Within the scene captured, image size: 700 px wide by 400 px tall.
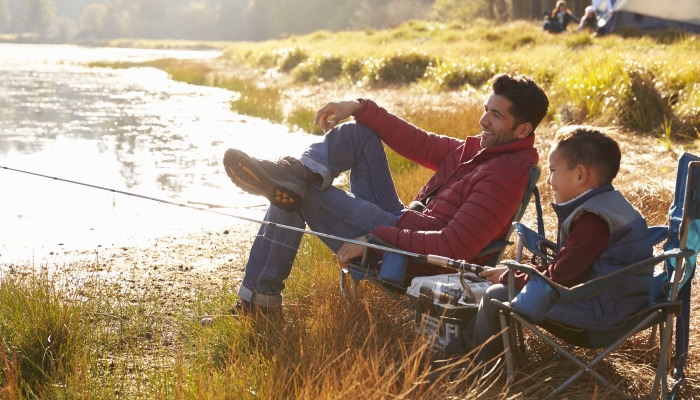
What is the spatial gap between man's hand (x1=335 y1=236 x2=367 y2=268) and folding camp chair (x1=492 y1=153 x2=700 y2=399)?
0.72 meters

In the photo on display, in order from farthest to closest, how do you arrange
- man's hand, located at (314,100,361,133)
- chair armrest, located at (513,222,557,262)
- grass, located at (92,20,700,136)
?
grass, located at (92,20,700,136) < man's hand, located at (314,100,361,133) < chair armrest, located at (513,222,557,262)

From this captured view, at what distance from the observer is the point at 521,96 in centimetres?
297

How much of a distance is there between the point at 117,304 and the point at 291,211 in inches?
51.1

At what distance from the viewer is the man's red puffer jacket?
285 centimetres

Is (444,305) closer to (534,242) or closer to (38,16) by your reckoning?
(534,242)

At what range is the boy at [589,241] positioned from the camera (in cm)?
234

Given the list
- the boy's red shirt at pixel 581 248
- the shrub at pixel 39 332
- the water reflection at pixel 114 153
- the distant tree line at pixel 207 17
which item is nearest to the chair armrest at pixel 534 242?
the boy's red shirt at pixel 581 248

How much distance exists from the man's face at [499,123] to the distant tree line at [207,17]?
48061 mm

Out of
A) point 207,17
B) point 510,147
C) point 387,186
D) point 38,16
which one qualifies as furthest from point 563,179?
point 207,17

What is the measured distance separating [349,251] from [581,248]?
94 centimetres

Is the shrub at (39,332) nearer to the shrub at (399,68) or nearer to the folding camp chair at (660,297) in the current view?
the folding camp chair at (660,297)

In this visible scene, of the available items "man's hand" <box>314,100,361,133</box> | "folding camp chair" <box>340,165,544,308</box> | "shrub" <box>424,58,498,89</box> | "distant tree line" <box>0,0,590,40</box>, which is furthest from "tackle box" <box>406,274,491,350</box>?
"distant tree line" <box>0,0,590,40</box>

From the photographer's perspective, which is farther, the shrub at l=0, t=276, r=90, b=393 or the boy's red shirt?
the shrub at l=0, t=276, r=90, b=393

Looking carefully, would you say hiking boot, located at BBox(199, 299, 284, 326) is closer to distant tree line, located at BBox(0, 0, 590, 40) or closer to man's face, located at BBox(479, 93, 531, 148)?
man's face, located at BBox(479, 93, 531, 148)
